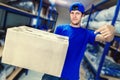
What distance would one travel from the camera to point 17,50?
123 centimetres

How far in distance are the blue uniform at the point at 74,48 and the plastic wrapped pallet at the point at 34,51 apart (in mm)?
526

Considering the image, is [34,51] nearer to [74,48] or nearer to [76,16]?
[74,48]

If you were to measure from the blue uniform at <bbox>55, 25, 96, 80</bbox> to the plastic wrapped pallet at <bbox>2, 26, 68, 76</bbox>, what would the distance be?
0.53 m

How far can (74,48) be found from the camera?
176 cm

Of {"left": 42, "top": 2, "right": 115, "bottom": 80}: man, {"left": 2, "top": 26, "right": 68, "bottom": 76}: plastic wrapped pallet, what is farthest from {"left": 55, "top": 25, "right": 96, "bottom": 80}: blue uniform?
{"left": 2, "top": 26, "right": 68, "bottom": 76}: plastic wrapped pallet

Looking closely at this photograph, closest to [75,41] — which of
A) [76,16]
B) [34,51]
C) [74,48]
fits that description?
[74,48]

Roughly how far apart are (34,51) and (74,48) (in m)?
0.60

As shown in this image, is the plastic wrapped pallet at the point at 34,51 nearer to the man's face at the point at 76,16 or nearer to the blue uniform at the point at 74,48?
the blue uniform at the point at 74,48

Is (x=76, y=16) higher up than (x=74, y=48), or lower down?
higher up

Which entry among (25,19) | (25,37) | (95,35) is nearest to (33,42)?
(25,37)

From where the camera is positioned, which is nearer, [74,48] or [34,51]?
[34,51]

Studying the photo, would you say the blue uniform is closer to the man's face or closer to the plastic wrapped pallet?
the man's face

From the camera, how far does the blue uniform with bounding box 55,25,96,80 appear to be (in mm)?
1758

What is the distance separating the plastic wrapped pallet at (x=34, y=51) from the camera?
1221 millimetres
